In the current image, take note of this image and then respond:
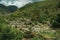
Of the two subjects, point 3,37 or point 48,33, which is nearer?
point 3,37

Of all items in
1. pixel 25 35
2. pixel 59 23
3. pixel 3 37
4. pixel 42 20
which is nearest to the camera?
pixel 3 37

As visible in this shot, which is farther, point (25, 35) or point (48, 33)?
point (48, 33)

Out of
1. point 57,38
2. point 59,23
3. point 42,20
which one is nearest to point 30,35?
point 57,38

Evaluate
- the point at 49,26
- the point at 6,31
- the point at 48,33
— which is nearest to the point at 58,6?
the point at 49,26

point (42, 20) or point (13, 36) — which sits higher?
point (13, 36)

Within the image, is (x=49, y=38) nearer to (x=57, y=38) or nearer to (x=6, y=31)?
(x=57, y=38)

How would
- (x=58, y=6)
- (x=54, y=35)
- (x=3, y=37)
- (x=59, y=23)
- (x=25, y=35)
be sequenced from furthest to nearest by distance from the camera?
1. (x=58, y=6)
2. (x=59, y=23)
3. (x=54, y=35)
4. (x=25, y=35)
5. (x=3, y=37)

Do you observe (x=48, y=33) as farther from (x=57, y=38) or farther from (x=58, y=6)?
(x=58, y=6)

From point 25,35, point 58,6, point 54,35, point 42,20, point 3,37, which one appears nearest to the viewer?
point 3,37

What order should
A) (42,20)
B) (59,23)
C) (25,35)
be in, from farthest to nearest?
1. (42,20)
2. (59,23)
3. (25,35)
